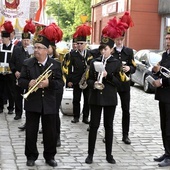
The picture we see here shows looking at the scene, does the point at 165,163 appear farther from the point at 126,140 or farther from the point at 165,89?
the point at 126,140

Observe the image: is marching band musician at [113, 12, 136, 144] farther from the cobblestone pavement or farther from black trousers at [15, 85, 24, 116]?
black trousers at [15, 85, 24, 116]

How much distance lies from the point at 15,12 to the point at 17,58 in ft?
4.41

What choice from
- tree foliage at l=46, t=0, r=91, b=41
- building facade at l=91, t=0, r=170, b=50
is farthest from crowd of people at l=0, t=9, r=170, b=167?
tree foliage at l=46, t=0, r=91, b=41

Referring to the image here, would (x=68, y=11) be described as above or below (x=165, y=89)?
above

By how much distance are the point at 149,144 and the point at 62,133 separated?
1783 mm

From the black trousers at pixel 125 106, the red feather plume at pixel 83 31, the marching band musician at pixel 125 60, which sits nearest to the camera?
the marching band musician at pixel 125 60

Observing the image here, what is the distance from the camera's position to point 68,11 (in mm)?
61062

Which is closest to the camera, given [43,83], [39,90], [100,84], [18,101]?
[43,83]

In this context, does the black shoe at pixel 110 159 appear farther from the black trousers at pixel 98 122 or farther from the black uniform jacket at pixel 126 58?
the black uniform jacket at pixel 126 58

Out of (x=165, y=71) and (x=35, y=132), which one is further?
(x=165, y=71)

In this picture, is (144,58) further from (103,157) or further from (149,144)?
(103,157)

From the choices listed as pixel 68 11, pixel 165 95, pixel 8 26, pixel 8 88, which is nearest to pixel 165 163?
pixel 165 95

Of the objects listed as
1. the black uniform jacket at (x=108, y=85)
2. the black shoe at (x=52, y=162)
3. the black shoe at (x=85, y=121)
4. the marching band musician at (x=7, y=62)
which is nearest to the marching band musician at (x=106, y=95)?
the black uniform jacket at (x=108, y=85)

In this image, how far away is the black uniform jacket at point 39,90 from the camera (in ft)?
21.8
